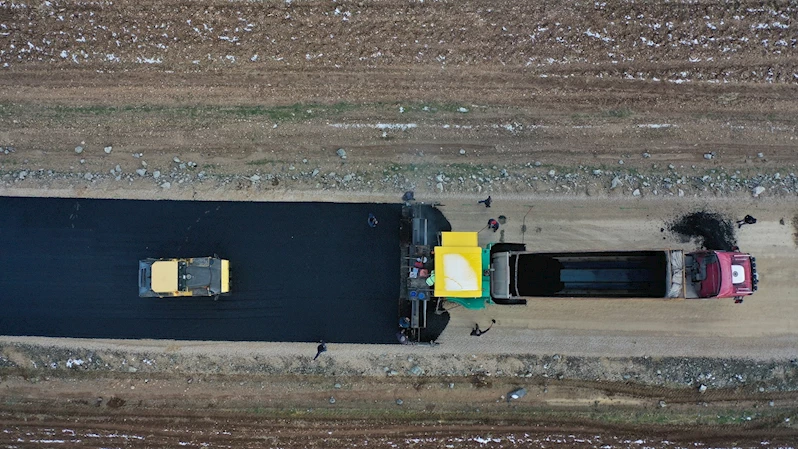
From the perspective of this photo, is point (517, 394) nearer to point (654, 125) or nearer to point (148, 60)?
point (654, 125)

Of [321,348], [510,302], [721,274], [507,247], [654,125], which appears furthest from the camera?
[654,125]

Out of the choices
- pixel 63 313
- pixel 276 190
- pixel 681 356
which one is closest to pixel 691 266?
pixel 681 356

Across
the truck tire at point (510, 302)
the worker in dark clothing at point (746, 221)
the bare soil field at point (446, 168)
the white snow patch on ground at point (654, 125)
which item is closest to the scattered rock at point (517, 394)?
the bare soil field at point (446, 168)

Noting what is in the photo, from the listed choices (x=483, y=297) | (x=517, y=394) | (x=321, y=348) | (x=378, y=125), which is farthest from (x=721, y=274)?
(x=321, y=348)

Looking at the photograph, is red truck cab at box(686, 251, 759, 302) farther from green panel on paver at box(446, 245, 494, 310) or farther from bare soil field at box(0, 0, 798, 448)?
green panel on paver at box(446, 245, 494, 310)

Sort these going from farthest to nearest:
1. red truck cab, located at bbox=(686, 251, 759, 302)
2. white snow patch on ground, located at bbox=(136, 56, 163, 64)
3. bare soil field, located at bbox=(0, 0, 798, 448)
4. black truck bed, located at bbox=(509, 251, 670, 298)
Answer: white snow patch on ground, located at bbox=(136, 56, 163, 64) < bare soil field, located at bbox=(0, 0, 798, 448) < black truck bed, located at bbox=(509, 251, 670, 298) < red truck cab, located at bbox=(686, 251, 759, 302)

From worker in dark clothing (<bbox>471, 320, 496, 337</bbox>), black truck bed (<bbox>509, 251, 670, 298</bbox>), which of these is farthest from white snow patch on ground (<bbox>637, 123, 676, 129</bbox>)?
worker in dark clothing (<bbox>471, 320, 496, 337</bbox>)
